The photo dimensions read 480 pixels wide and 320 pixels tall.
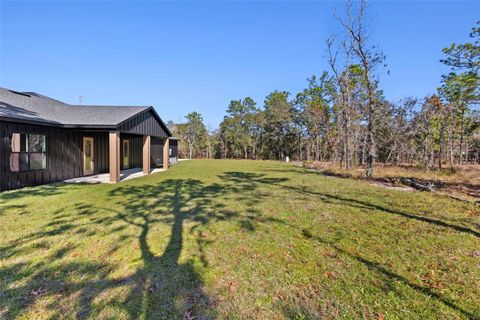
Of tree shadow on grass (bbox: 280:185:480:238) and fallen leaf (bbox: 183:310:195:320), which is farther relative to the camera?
tree shadow on grass (bbox: 280:185:480:238)

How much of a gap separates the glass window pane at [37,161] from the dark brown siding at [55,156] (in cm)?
15

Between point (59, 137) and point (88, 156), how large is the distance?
6.63ft

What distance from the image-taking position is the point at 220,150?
42.7 meters

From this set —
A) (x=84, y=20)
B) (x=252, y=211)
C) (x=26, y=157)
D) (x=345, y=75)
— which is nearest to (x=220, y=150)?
(x=345, y=75)

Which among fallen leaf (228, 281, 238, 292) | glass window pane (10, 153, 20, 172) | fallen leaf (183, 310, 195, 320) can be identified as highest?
glass window pane (10, 153, 20, 172)

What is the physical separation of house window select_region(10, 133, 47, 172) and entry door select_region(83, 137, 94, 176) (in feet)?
7.53

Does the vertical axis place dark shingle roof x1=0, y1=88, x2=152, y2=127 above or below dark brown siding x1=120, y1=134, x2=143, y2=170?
above

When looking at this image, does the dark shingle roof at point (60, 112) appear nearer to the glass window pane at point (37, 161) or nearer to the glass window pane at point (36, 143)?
the glass window pane at point (36, 143)

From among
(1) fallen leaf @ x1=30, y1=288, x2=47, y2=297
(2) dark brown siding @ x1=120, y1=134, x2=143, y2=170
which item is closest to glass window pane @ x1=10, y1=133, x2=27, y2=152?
(2) dark brown siding @ x1=120, y1=134, x2=143, y2=170

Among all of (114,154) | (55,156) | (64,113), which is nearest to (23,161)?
(55,156)

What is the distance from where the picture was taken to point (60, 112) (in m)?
10.7

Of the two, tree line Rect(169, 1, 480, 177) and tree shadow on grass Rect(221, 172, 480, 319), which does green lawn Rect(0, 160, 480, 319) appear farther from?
tree line Rect(169, 1, 480, 177)

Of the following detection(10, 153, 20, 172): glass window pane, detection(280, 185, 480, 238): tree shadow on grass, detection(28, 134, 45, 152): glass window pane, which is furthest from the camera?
detection(28, 134, 45, 152): glass window pane

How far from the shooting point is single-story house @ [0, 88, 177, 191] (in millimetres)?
7477
